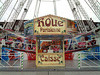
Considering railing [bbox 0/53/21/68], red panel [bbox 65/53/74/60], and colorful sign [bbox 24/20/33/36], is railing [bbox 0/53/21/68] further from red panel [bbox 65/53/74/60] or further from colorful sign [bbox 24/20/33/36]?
→ red panel [bbox 65/53/74/60]

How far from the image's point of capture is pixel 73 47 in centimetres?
2391

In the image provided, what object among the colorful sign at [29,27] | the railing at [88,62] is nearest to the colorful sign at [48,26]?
the colorful sign at [29,27]

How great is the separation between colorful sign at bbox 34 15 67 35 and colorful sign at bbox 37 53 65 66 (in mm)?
2170

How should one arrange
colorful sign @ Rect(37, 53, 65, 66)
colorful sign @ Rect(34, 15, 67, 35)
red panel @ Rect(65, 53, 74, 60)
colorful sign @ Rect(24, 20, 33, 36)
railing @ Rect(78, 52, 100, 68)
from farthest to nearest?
red panel @ Rect(65, 53, 74, 60) → colorful sign @ Rect(37, 53, 65, 66) → colorful sign @ Rect(24, 20, 33, 36) → colorful sign @ Rect(34, 15, 67, 35) → railing @ Rect(78, 52, 100, 68)

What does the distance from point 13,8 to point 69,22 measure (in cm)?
2132

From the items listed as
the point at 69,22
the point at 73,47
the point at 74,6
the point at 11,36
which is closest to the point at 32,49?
the point at 11,36

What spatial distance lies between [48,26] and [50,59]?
3.17m

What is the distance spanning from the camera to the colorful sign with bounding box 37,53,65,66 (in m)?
12.7

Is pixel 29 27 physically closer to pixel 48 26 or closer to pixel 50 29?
pixel 48 26

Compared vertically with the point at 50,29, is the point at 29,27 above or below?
above

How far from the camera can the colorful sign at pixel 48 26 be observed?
12453 millimetres

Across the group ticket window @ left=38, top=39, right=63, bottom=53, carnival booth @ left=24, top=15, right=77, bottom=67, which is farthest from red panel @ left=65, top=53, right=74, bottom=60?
carnival booth @ left=24, top=15, right=77, bottom=67

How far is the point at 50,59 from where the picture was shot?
1277 cm

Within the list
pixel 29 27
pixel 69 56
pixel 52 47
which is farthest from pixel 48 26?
pixel 69 56
